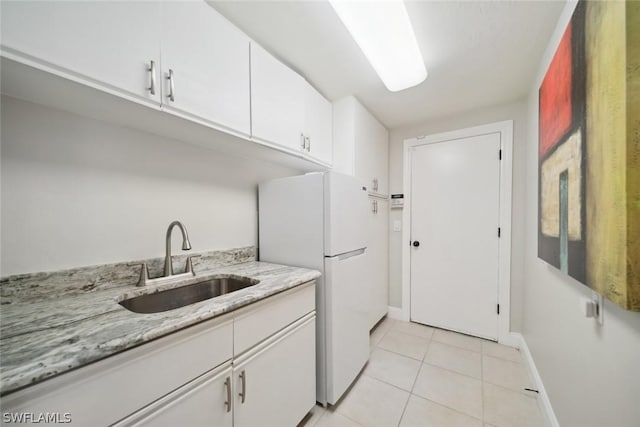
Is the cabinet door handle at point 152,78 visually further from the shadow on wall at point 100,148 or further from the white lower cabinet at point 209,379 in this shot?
the white lower cabinet at point 209,379

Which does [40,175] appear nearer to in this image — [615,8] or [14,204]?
[14,204]

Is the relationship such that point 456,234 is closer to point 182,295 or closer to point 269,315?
point 269,315

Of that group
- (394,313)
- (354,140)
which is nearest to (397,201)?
(354,140)

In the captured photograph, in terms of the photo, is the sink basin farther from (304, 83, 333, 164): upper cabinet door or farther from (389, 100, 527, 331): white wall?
(389, 100, 527, 331): white wall

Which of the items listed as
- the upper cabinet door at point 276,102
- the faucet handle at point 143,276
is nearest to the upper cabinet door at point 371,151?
the upper cabinet door at point 276,102

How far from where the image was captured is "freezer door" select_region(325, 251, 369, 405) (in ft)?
4.63

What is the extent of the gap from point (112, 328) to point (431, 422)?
1735 mm

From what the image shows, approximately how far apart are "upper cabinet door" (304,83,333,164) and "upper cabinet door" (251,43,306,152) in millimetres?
83

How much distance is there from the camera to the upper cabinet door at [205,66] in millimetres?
958

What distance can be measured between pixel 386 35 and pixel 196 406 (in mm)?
1941

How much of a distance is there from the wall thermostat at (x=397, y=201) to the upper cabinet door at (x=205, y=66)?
2022 millimetres

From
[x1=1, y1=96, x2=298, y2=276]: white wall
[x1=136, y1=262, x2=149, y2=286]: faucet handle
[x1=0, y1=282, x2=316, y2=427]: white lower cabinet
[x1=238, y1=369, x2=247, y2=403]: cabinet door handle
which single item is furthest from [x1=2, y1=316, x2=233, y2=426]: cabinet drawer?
[x1=1, y1=96, x2=298, y2=276]: white wall

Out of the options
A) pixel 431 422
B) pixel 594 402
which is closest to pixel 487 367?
pixel 431 422

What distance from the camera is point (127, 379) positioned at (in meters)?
0.64
